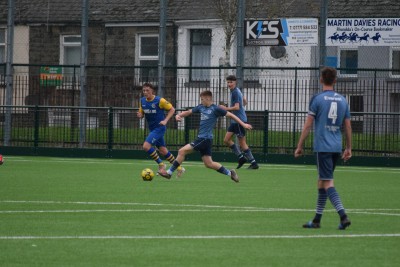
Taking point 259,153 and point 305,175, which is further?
point 259,153

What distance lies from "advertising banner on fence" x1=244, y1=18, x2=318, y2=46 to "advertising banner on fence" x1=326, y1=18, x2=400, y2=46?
17.2 inches

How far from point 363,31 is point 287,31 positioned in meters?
1.95

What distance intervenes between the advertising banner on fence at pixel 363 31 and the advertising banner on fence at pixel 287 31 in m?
0.44

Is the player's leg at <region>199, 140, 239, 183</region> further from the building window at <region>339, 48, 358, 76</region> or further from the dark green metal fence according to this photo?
the building window at <region>339, 48, 358, 76</region>

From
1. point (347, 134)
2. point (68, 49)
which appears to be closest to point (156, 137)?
point (347, 134)

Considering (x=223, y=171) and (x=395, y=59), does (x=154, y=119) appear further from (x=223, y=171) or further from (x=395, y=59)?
(x=395, y=59)

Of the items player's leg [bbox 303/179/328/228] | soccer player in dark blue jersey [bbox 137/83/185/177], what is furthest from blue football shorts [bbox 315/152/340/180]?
soccer player in dark blue jersey [bbox 137/83/185/177]

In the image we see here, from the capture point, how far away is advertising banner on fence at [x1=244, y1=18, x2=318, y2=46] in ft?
89.5

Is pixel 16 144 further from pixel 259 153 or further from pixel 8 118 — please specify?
pixel 259 153

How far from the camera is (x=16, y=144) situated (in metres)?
29.8

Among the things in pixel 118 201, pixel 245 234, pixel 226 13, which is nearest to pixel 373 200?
pixel 118 201

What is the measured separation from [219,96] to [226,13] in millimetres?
8759

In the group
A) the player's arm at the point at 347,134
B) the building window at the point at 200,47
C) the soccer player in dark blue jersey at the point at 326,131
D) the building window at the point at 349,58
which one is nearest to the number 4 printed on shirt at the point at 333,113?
the soccer player in dark blue jersey at the point at 326,131

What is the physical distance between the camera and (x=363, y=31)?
27.1m
